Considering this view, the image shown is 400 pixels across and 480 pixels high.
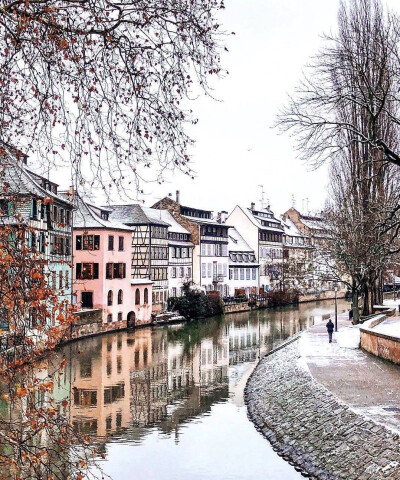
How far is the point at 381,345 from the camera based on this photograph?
80.2ft

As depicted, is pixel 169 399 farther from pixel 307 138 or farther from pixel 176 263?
pixel 176 263

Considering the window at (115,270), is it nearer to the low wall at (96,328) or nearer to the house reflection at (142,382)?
the low wall at (96,328)

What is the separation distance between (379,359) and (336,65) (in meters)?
12.0

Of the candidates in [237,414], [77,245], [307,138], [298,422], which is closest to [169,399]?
[237,414]

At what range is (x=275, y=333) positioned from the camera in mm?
42188

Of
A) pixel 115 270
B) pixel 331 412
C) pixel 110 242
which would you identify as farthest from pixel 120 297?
pixel 331 412

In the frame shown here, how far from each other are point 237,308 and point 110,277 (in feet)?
64.2

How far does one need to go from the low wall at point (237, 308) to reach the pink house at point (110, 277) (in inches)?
504

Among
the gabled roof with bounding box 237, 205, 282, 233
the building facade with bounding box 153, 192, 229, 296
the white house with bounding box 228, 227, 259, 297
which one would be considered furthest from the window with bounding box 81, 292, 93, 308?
the gabled roof with bounding box 237, 205, 282, 233

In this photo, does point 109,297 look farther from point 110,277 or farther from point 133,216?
point 133,216

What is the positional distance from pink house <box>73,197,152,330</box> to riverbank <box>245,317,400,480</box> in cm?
1708

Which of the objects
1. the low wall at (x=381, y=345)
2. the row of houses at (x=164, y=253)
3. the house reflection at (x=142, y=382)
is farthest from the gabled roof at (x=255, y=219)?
the low wall at (x=381, y=345)

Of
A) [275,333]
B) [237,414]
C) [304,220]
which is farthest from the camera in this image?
[304,220]

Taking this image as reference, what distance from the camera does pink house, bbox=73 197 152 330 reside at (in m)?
41.6
